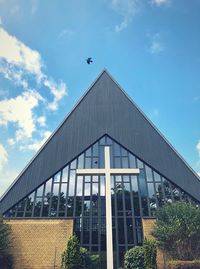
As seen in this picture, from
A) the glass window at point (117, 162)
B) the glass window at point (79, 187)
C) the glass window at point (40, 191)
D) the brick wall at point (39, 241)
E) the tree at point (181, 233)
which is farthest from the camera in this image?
the glass window at point (117, 162)

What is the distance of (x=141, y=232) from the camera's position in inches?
737

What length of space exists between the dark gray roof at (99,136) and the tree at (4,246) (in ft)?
7.43

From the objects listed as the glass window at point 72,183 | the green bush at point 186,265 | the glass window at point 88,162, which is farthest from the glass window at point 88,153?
the green bush at point 186,265

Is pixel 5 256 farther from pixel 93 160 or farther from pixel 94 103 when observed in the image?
pixel 94 103

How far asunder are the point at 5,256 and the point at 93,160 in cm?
892

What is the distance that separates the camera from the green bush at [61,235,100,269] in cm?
1584

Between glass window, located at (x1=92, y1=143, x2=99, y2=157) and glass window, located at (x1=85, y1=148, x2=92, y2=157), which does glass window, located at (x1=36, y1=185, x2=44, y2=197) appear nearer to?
glass window, located at (x1=85, y1=148, x2=92, y2=157)

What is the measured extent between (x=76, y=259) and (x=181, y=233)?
6522 millimetres

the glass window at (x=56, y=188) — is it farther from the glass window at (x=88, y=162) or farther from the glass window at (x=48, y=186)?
the glass window at (x=88, y=162)

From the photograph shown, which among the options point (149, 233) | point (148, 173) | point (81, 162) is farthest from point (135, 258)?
point (81, 162)

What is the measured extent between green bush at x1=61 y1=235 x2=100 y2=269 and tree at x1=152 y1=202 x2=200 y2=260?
450 cm

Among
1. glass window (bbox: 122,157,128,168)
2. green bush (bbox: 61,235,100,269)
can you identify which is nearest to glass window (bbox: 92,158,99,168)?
glass window (bbox: 122,157,128,168)

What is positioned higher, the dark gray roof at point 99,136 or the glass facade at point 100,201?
the dark gray roof at point 99,136

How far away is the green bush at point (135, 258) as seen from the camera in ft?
52.9
